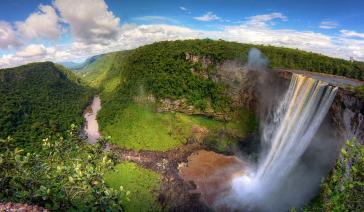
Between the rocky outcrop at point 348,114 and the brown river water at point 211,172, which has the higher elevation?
the rocky outcrop at point 348,114

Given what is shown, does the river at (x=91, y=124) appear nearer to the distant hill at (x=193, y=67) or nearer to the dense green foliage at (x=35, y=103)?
the dense green foliage at (x=35, y=103)

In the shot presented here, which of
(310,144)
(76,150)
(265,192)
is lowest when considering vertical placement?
(265,192)

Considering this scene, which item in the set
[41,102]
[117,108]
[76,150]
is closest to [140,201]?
[76,150]

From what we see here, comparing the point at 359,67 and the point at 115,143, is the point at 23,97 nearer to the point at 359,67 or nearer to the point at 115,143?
the point at 115,143

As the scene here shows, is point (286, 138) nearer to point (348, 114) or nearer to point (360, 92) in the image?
point (348, 114)

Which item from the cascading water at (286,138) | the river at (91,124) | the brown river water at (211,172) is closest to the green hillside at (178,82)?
the river at (91,124)
